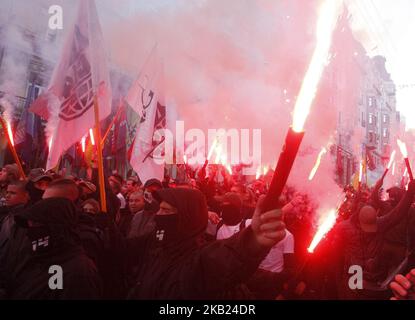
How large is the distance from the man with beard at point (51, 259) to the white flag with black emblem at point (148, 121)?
10.4 feet

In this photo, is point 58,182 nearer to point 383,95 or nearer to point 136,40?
point 136,40

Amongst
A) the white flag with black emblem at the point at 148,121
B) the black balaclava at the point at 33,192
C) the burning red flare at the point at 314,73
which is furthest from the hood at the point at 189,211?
the white flag with black emblem at the point at 148,121

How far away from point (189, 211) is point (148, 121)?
12.8ft

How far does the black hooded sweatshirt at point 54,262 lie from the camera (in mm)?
2443

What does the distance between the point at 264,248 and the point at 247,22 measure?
331 inches

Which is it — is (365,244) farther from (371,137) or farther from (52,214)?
(371,137)

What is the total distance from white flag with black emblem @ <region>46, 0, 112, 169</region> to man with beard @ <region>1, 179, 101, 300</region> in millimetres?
2081

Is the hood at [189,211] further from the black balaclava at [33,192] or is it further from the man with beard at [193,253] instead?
the black balaclava at [33,192]

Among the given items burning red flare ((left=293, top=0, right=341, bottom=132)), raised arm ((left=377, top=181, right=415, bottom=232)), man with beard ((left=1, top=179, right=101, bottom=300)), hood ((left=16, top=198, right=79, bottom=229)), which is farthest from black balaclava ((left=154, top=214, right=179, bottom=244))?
raised arm ((left=377, top=181, right=415, bottom=232))

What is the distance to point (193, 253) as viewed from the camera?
225cm

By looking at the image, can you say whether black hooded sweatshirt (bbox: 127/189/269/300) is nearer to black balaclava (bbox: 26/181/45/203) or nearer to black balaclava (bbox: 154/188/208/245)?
black balaclava (bbox: 154/188/208/245)

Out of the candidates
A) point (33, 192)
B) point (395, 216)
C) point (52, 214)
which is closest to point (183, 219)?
point (52, 214)
